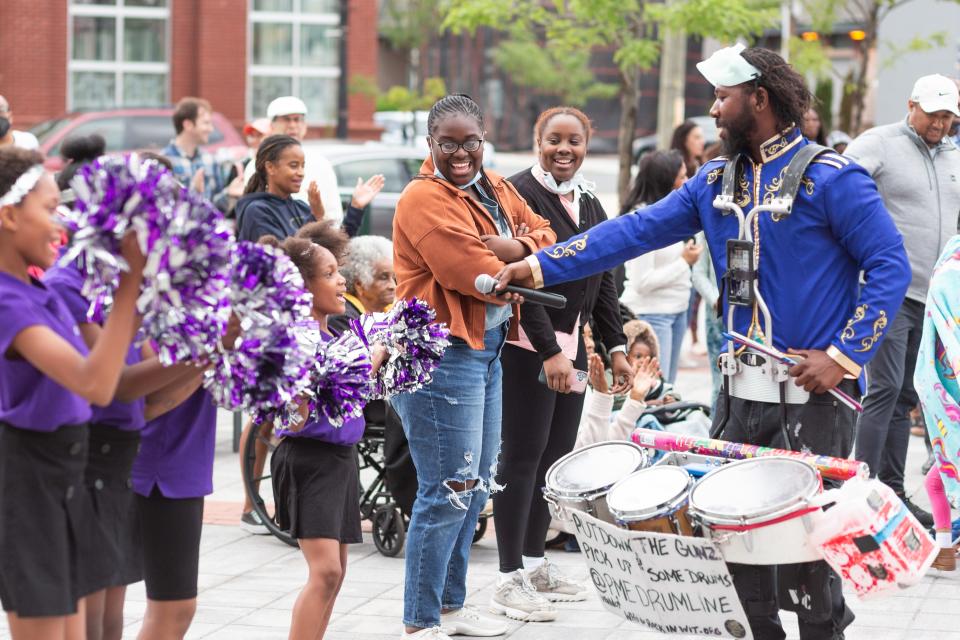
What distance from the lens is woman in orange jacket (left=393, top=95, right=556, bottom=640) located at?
205 inches

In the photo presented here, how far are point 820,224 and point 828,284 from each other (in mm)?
198

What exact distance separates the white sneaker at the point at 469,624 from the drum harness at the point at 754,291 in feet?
5.28

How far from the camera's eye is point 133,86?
1177 inches

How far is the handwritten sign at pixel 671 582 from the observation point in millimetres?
4027

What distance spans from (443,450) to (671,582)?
1428 millimetres

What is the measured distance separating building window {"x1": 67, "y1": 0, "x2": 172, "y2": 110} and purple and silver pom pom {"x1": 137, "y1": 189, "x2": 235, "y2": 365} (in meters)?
26.9

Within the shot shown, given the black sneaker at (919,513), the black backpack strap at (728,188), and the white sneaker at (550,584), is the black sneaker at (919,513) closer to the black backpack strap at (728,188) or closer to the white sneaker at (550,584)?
the white sneaker at (550,584)

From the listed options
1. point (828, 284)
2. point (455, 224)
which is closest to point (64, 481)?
point (455, 224)

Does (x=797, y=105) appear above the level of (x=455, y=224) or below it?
above

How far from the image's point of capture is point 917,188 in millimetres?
7633

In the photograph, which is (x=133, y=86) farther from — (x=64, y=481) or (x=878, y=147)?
(x=64, y=481)

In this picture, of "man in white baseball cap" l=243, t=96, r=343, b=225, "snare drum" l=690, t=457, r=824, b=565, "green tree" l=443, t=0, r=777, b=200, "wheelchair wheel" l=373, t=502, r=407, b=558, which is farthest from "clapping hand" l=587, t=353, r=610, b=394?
"green tree" l=443, t=0, r=777, b=200

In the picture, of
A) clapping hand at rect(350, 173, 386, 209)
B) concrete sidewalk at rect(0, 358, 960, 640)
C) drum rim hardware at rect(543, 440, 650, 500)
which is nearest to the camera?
drum rim hardware at rect(543, 440, 650, 500)

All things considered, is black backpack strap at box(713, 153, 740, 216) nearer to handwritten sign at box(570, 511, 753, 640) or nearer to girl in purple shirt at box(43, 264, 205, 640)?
handwritten sign at box(570, 511, 753, 640)
